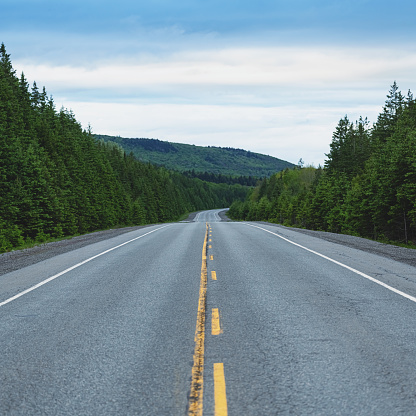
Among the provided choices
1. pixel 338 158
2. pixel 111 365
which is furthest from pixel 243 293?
pixel 338 158

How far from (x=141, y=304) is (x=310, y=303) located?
10.1ft

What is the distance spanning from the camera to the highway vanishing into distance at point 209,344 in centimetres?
402

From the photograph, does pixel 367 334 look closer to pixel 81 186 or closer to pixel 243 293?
pixel 243 293

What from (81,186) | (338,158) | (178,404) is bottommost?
(178,404)

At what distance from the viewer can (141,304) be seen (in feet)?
26.2

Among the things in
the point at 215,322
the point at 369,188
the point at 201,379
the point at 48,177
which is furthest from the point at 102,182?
the point at 201,379

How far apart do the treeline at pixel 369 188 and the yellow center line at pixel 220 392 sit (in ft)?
76.7

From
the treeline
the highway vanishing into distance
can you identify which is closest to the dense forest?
the highway vanishing into distance

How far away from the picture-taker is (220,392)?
13.7ft

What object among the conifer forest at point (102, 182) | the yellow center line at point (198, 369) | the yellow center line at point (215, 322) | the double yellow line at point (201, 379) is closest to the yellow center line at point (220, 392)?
the double yellow line at point (201, 379)

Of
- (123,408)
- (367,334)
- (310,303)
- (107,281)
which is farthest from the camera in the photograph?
(107,281)

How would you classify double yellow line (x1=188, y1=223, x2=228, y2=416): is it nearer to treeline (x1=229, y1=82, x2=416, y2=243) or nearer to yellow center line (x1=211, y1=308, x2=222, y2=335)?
yellow center line (x1=211, y1=308, x2=222, y2=335)

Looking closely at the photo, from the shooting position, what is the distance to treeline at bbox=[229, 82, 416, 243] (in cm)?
2766

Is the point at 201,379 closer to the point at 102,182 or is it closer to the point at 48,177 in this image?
the point at 48,177
